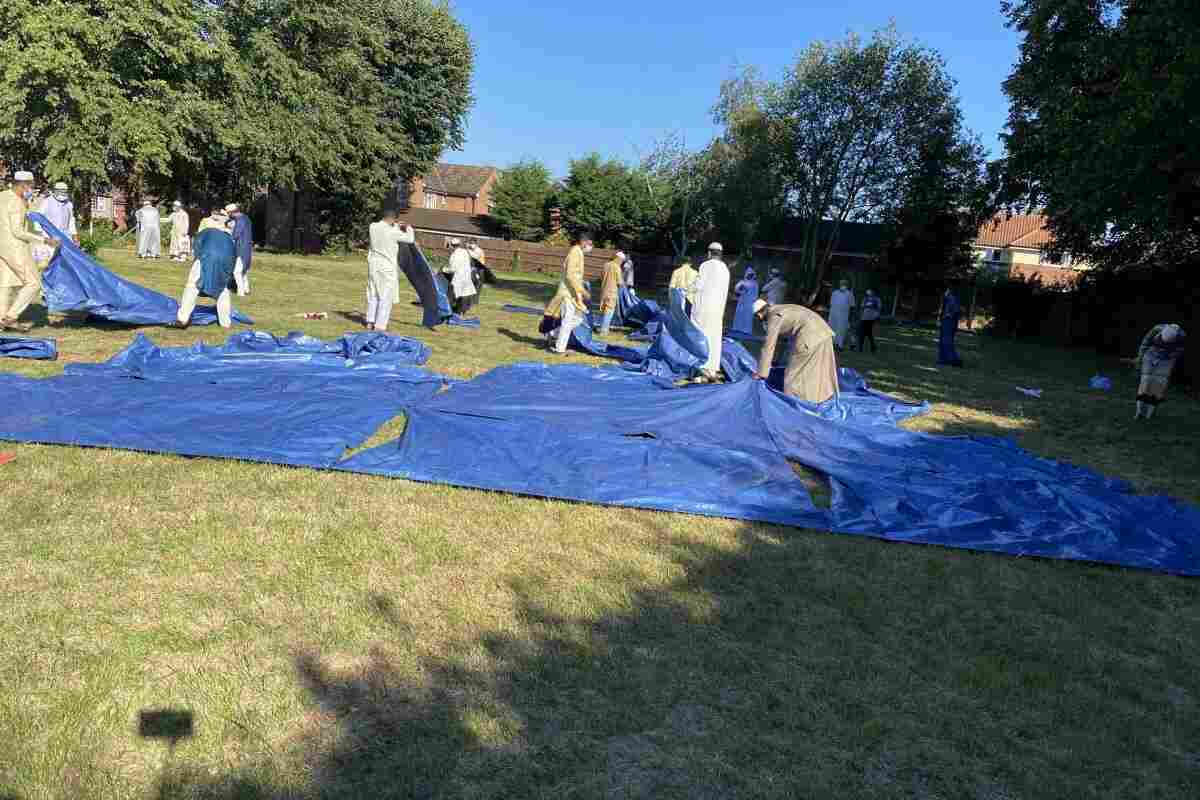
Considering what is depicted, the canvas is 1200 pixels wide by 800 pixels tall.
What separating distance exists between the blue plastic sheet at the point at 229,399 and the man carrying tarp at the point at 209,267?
147cm

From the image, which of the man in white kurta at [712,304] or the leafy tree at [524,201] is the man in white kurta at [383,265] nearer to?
the man in white kurta at [712,304]

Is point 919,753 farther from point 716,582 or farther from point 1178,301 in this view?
point 1178,301

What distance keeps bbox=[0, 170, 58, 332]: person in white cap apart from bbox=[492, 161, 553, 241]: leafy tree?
4177 centimetres

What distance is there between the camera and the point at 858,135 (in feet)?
117

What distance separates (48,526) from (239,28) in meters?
33.2

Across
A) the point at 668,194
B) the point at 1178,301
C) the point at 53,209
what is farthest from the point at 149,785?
the point at 668,194

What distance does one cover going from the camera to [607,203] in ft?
160

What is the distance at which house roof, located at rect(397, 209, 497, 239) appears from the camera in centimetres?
5388

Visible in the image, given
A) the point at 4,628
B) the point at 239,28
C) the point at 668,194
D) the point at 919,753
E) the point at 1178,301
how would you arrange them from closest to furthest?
the point at 919,753 → the point at 4,628 → the point at 1178,301 → the point at 239,28 → the point at 668,194

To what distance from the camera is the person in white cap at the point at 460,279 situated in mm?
17438

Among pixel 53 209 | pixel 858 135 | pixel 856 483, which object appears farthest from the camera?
pixel 858 135

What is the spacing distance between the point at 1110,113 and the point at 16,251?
17929 mm

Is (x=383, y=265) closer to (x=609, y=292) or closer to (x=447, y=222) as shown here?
(x=609, y=292)

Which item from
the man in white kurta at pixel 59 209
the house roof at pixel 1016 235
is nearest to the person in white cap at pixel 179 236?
the man in white kurta at pixel 59 209
